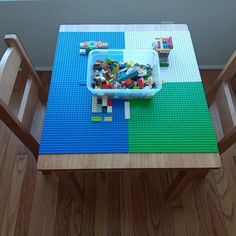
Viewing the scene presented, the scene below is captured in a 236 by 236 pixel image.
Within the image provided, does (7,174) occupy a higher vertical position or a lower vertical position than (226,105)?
lower

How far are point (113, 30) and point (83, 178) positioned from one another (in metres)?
0.80

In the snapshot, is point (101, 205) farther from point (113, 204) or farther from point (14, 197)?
point (14, 197)

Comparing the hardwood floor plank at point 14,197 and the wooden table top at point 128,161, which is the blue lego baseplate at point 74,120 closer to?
the wooden table top at point 128,161

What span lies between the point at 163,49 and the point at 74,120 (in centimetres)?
46

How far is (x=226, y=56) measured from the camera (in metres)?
1.73

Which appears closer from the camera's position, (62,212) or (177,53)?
(177,53)

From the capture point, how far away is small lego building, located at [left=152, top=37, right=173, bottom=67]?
95 centimetres

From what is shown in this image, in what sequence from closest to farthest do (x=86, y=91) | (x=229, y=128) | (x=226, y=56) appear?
(x=86, y=91), (x=229, y=128), (x=226, y=56)

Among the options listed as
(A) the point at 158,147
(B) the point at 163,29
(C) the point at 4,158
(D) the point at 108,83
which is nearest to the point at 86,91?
(D) the point at 108,83

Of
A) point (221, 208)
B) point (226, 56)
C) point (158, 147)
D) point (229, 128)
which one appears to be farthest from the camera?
point (226, 56)

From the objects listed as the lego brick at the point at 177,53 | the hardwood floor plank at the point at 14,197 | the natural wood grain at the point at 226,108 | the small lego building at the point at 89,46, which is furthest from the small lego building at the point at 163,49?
the hardwood floor plank at the point at 14,197

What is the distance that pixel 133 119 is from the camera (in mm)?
829

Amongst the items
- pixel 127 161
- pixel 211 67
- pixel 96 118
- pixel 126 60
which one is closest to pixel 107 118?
pixel 96 118

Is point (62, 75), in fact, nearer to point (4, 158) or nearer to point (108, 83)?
point (108, 83)
